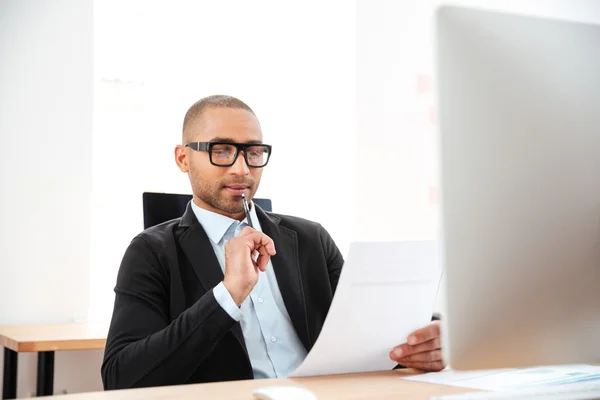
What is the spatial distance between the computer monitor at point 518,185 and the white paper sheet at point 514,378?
204mm

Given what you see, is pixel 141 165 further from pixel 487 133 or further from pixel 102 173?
pixel 487 133

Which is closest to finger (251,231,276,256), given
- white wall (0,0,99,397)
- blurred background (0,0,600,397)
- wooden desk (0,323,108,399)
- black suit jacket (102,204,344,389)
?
black suit jacket (102,204,344,389)

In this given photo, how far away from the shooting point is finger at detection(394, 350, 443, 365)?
43.2 inches

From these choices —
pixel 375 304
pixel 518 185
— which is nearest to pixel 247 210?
pixel 375 304

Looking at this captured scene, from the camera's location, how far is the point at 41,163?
2.39 metres

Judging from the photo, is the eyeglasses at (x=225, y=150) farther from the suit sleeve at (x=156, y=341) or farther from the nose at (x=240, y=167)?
the suit sleeve at (x=156, y=341)

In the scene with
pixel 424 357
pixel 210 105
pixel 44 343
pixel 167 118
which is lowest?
pixel 44 343

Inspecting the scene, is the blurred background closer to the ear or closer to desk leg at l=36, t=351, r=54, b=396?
desk leg at l=36, t=351, r=54, b=396

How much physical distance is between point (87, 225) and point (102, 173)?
25 centimetres

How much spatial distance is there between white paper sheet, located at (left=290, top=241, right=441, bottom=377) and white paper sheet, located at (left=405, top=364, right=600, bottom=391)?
88mm

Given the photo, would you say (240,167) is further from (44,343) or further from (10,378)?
(10,378)

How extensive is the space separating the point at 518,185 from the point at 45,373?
174 cm

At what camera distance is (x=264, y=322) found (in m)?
1.41

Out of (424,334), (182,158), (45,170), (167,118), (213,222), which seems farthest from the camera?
(167,118)
